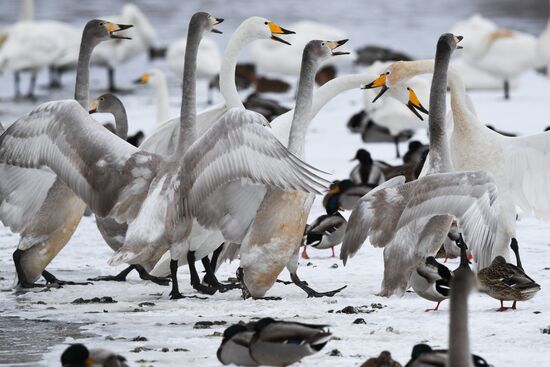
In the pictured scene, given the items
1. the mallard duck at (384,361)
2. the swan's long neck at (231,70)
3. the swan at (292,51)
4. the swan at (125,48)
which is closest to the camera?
the mallard duck at (384,361)

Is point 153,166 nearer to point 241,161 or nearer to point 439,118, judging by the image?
point 241,161

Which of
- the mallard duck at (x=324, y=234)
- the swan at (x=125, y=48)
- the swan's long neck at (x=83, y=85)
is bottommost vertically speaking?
the mallard duck at (x=324, y=234)

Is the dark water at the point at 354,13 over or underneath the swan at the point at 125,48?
over

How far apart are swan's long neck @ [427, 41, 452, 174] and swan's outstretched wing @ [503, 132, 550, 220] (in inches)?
26.4

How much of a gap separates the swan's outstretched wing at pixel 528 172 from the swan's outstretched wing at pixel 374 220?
1256mm

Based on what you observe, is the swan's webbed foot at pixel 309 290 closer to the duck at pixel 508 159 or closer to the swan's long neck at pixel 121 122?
the duck at pixel 508 159

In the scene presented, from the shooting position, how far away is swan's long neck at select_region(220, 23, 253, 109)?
8383 millimetres

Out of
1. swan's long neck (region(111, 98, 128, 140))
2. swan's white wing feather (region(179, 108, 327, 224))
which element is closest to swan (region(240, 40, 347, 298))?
swan's white wing feather (region(179, 108, 327, 224))

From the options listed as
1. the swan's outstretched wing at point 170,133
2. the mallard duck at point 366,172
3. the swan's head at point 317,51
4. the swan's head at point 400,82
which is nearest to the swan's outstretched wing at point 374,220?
the swan's head at point 317,51

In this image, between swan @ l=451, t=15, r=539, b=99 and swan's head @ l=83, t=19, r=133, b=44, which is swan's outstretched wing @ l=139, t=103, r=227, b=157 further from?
swan @ l=451, t=15, r=539, b=99

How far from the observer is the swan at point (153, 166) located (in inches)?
276

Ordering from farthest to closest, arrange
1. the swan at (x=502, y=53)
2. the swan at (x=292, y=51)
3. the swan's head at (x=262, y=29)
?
the swan at (x=292, y=51), the swan at (x=502, y=53), the swan's head at (x=262, y=29)

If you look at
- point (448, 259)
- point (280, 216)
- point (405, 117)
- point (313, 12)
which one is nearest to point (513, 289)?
point (280, 216)

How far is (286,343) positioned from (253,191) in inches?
86.5
